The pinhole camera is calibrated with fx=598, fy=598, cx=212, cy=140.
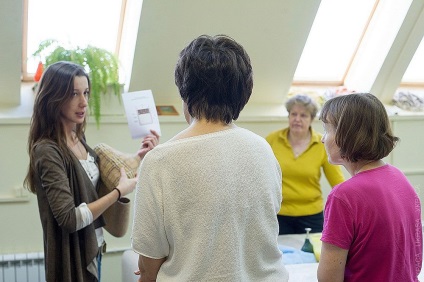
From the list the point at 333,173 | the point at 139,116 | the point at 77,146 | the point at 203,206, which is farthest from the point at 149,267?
the point at 333,173

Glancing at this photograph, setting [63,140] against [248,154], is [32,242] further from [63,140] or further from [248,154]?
[248,154]

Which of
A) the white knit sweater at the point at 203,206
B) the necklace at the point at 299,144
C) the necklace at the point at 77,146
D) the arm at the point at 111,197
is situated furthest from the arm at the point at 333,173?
the white knit sweater at the point at 203,206

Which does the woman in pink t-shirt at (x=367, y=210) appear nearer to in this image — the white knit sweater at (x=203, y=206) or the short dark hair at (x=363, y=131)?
the short dark hair at (x=363, y=131)

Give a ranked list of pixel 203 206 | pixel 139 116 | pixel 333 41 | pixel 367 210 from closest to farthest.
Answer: pixel 203 206
pixel 367 210
pixel 139 116
pixel 333 41

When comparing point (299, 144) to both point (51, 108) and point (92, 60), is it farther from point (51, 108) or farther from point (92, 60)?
point (51, 108)

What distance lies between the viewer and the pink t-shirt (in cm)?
166

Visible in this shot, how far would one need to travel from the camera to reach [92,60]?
3713 millimetres

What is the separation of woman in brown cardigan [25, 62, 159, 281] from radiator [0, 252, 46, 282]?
1409 millimetres

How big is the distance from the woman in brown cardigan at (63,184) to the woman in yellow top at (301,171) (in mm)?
1536

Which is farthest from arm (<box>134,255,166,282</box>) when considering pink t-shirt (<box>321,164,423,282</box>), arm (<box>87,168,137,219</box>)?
arm (<box>87,168,137,219</box>)

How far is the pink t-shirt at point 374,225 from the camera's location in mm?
1662

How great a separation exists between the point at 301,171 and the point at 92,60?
146 centimetres

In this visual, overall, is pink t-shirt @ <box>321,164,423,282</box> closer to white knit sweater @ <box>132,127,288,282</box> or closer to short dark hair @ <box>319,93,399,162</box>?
short dark hair @ <box>319,93,399,162</box>

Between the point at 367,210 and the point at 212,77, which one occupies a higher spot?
the point at 212,77
